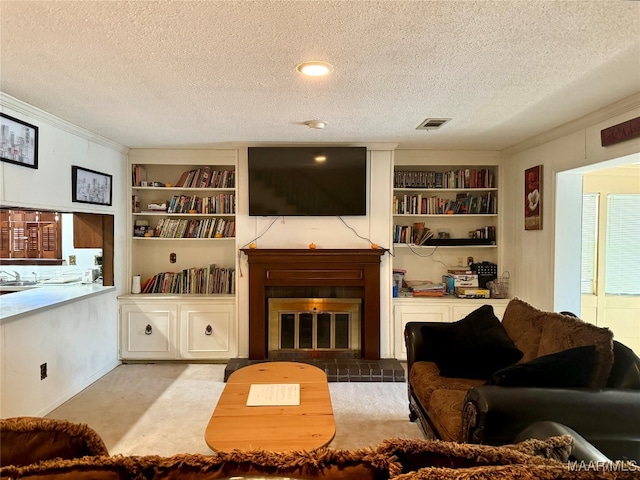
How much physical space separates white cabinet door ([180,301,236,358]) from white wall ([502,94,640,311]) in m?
2.99

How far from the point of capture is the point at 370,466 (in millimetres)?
919

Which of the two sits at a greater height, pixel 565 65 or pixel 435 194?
pixel 565 65

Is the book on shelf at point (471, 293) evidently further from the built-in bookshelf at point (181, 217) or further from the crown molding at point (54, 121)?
the crown molding at point (54, 121)

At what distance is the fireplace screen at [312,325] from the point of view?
4.12 meters

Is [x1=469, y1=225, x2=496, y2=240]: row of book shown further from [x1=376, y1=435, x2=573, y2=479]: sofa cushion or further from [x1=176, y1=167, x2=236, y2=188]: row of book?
[x1=376, y1=435, x2=573, y2=479]: sofa cushion

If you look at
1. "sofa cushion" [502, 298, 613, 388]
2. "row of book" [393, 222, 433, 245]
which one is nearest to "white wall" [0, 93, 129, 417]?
"row of book" [393, 222, 433, 245]

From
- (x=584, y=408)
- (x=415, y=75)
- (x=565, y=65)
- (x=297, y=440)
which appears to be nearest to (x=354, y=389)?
(x=297, y=440)

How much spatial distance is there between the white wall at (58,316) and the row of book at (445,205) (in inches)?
118

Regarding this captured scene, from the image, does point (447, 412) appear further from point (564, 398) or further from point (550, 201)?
point (550, 201)

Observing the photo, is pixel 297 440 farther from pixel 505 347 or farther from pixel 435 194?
pixel 435 194

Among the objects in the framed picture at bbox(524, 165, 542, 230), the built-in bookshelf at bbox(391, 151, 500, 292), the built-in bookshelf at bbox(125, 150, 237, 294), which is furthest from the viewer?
the built-in bookshelf at bbox(391, 151, 500, 292)

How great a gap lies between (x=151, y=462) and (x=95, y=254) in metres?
4.08

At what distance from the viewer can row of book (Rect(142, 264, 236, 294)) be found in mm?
4363

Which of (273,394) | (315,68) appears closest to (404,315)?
(273,394)
